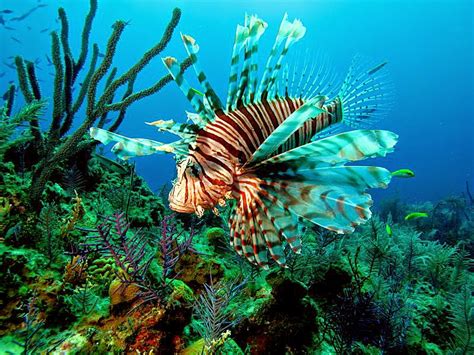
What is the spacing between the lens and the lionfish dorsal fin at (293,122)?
1446mm

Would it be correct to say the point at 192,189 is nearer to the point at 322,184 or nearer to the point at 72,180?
the point at 322,184

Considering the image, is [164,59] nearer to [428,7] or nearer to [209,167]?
[209,167]

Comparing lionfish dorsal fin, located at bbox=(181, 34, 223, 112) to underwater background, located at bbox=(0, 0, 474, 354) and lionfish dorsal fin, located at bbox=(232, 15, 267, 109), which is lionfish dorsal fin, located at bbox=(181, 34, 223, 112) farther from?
underwater background, located at bbox=(0, 0, 474, 354)

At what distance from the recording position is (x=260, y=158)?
181 centimetres

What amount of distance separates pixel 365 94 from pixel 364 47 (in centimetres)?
8023

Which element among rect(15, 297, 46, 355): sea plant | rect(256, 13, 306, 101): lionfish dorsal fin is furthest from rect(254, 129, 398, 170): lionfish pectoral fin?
rect(15, 297, 46, 355): sea plant

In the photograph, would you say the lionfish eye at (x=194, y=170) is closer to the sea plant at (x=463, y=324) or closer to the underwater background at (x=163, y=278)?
the underwater background at (x=163, y=278)

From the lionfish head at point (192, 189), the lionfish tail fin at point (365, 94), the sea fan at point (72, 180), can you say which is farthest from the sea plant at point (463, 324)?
the sea fan at point (72, 180)

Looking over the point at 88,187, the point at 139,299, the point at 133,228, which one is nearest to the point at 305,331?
the point at 139,299

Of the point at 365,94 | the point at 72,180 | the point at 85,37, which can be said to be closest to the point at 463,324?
the point at 365,94

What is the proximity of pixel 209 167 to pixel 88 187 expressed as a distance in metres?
3.57

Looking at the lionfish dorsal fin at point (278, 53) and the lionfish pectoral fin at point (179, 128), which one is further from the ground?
the lionfish dorsal fin at point (278, 53)

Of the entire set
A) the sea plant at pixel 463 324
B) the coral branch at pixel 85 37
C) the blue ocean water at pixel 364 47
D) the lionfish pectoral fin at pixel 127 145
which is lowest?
the sea plant at pixel 463 324

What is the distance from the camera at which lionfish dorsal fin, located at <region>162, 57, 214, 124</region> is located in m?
1.89
